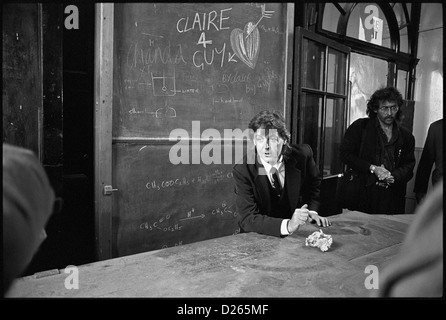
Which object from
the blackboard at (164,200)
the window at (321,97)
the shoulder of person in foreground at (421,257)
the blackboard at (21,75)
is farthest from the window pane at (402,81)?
the shoulder of person in foreground at (421,257)

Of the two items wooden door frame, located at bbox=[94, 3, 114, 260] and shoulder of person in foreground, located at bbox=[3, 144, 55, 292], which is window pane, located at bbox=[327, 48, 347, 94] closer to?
wooden door frame, located at bbox=[94, 3, 114, 260]

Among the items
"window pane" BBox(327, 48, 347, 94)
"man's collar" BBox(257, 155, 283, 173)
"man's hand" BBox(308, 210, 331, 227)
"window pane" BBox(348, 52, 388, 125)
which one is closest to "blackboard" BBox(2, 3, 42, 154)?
"man's collar" BBox(257, 155, 283, 173)

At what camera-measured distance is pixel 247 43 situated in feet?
8.32

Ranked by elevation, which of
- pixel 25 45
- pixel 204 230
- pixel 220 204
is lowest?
pixel 204 230

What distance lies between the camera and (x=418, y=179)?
2.08 metres

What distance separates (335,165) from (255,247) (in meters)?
2.12

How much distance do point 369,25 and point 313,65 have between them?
169cm

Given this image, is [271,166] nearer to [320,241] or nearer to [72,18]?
[320,241]

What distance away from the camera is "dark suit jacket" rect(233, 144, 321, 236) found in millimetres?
1542

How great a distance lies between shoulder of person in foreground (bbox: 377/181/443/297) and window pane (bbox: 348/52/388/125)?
11.2ft

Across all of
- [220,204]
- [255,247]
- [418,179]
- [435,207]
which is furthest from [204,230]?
[435,207]

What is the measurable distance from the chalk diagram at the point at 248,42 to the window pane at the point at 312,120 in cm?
54

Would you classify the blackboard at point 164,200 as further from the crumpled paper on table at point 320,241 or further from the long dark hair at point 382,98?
the crumpled paper on table at point 320,241
